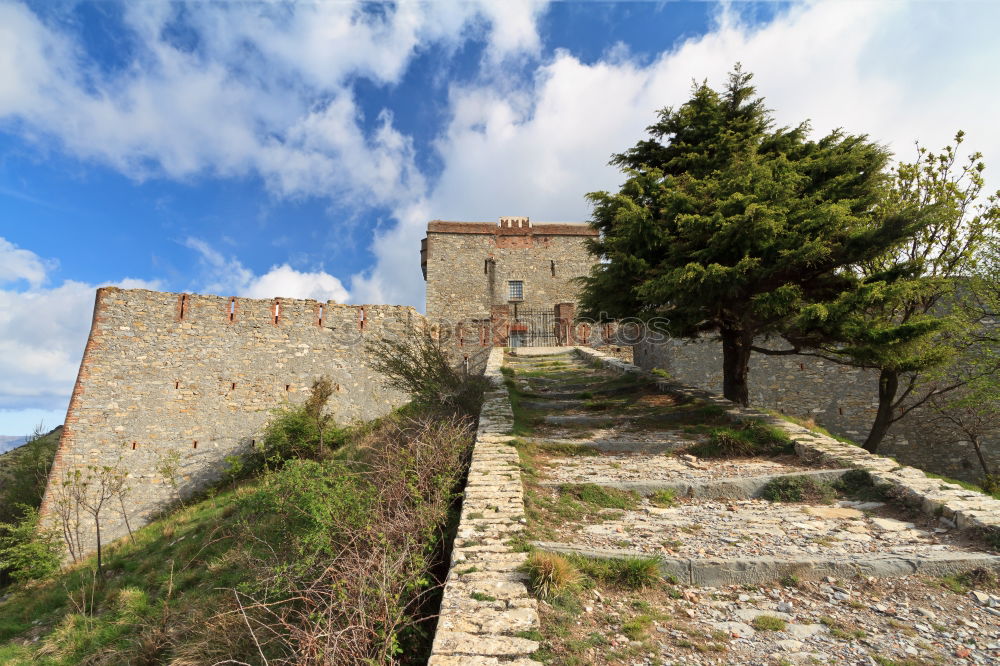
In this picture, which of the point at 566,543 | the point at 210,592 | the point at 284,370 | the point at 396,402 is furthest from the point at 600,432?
the point at 284,370

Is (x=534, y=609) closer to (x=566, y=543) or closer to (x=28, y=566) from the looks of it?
(x=566, y=543)

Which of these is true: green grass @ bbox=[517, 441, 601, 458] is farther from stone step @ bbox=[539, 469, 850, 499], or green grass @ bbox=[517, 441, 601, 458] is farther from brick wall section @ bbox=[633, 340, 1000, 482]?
brick wall section @ bbox=[633, 340, 1000, 482]

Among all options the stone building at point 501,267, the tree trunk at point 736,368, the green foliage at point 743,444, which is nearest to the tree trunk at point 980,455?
the tree trunk at point 736,368

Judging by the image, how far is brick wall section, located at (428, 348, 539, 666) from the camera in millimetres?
2645

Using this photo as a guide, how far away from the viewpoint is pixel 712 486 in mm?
5453

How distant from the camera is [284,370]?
1483 cm

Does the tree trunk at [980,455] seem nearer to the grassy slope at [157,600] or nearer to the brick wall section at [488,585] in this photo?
the brick wall section at [488,585]

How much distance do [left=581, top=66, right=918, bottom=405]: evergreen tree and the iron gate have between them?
547 inches

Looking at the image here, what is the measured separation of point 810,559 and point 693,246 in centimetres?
533

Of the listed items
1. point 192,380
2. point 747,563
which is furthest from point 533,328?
point 747,563

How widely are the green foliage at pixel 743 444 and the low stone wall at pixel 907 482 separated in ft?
0.60

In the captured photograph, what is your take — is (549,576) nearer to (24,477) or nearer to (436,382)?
(436,382)

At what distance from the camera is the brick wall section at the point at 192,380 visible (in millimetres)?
12992

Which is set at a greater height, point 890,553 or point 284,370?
point 284,370
